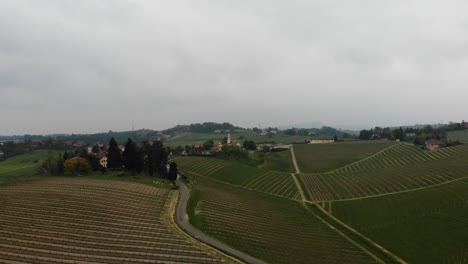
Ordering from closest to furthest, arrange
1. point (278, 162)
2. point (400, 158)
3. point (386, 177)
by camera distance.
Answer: point (386, 177) → point (400, 158) → point (278, 162)

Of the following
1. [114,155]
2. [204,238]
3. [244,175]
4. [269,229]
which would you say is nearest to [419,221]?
[269,229]

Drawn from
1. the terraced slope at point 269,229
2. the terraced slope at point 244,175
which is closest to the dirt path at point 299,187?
the terraced slope at point 244,175

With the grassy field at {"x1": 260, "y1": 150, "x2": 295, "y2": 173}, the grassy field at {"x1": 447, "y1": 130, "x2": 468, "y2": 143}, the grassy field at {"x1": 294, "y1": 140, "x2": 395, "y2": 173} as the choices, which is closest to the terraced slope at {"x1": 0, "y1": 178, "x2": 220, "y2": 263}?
the grassy field at {"x1": 260, "y1": 150, "x2": 295, "y2": 173}

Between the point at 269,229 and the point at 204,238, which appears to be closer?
the point at 204,238

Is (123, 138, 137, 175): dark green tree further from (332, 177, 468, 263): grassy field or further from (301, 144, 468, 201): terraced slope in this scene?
(332, 177, 468, 263): grassy field

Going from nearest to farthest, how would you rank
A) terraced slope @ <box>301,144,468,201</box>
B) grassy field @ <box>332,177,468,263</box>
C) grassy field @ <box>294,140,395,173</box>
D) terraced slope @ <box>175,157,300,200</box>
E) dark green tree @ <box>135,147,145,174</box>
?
grassy field @ <box>332,177,468,263</box> < terraced slope @ <box>301,144,468,201</box> < dark green tree @ <box>135,147,145,174</box> < terraced slope @ <box>175,157,300,200</box> < grassy field @ <box>294,140,395,173</box>

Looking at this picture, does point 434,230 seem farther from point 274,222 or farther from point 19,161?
point 19,161

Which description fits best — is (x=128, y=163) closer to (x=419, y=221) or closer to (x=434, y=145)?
(x=419, y=221)
